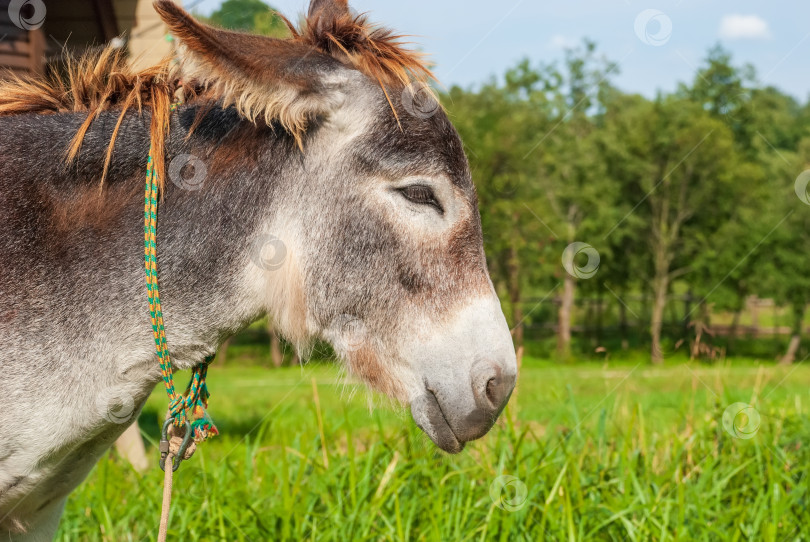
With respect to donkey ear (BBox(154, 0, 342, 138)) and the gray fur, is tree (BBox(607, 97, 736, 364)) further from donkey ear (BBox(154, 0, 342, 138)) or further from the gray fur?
donkey ear (BBox(154, 0, 342, 138))

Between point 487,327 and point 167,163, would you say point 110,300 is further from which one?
point 487,327

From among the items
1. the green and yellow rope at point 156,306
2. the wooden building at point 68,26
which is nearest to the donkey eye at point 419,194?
the green and yellow rope at point 156,306

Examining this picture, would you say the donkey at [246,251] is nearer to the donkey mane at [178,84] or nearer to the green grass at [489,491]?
the donkey mane at [178,84]

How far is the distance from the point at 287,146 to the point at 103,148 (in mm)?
560

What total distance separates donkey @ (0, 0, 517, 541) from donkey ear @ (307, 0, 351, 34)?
4cm

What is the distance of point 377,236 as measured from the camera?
2.04 m

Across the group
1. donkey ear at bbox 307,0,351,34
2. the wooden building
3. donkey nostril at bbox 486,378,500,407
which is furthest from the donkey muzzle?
the wooden building

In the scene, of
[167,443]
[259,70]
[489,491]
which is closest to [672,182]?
[489,491]

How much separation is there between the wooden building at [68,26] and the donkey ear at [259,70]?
11.1ft

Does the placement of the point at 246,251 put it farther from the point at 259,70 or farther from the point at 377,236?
the point at 259,70

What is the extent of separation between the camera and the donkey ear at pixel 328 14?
7.25 ft

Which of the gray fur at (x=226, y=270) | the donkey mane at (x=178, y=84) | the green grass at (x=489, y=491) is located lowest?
the green grass at (x=489, y=491)

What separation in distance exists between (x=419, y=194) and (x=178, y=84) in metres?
0.90

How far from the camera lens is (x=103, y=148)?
2133 mm
